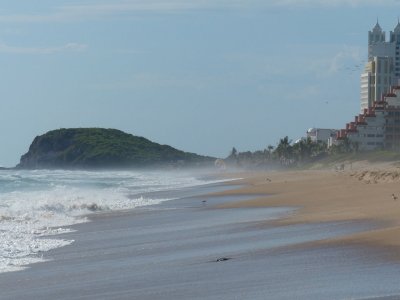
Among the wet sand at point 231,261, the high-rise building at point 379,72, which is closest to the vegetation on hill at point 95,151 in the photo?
the high-rise building at point 379,72

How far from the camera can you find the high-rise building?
155 meters

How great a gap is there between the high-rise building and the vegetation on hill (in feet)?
90.9

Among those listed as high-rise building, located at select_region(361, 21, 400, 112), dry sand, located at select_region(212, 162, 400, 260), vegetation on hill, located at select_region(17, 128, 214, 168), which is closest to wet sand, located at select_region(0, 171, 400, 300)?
dry sand, located at select_region(212, 162, 400, 260)

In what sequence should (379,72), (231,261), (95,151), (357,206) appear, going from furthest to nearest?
(95,151) → (379,72) → (357,206) → (231,261)

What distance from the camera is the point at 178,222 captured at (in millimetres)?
25750

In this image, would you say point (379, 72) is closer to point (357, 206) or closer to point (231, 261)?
point (357, 206)

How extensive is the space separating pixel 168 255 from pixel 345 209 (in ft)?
27.6

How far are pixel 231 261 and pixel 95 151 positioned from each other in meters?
164

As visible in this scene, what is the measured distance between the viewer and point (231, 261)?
14914 millimetres

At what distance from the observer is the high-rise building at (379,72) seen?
6117 inches

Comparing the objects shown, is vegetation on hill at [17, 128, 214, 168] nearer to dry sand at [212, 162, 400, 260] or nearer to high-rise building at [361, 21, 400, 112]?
high-rise building at [361, 21, 400, 112]

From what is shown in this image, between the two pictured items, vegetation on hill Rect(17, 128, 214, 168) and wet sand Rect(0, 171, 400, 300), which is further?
vegetation on hill Rect(17, 128, 214, 168)

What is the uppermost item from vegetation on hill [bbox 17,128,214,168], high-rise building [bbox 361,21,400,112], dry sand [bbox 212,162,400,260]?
high-rise building [bbox 361,21,400,112]

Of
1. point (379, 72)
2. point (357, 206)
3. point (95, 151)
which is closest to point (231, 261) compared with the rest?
point (357, 206)
